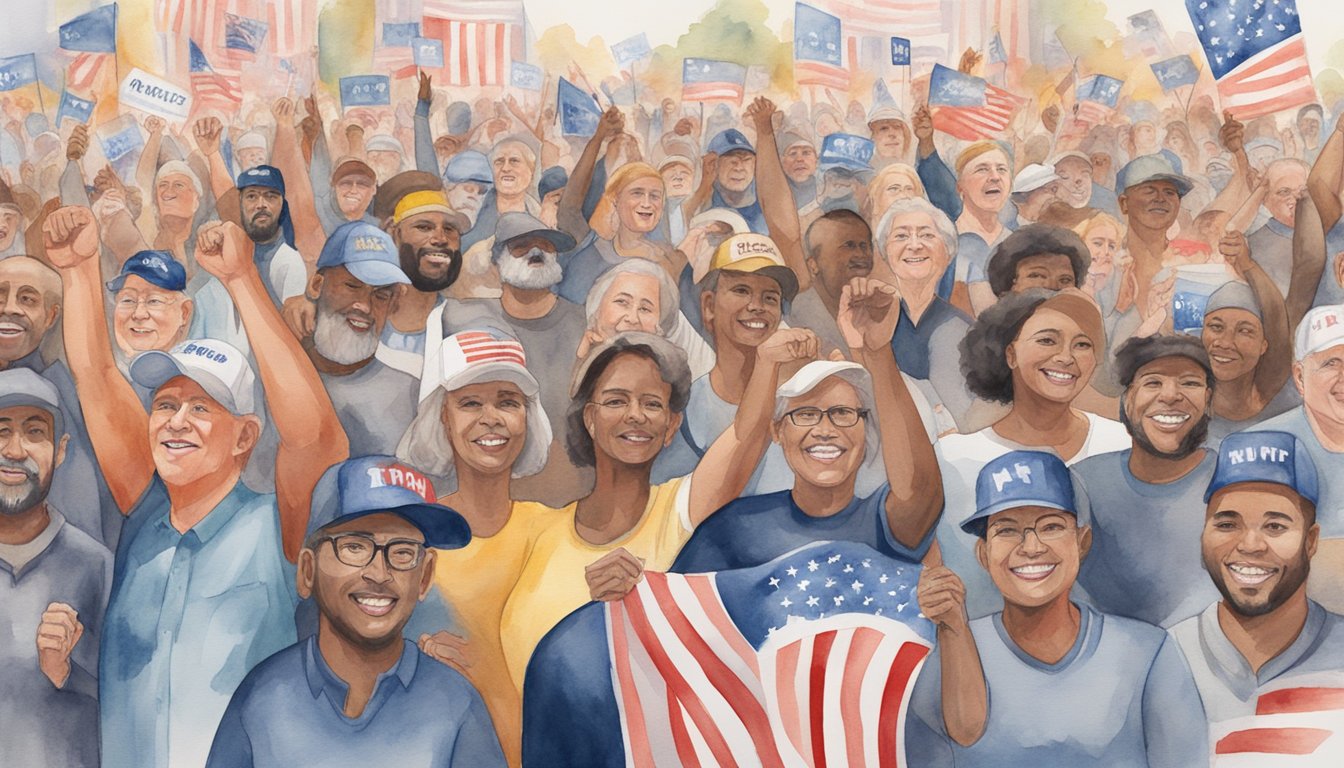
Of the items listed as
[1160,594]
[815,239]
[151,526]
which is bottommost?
[1160,594]

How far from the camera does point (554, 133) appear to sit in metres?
5.05

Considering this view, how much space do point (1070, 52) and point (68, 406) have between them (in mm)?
4116

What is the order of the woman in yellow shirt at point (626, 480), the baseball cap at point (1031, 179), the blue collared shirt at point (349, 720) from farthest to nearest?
the baseball cap at point (1031, 179) → the woman in yellow shirt at point (626, 480) → the blue collared shirt at point (349, 720)

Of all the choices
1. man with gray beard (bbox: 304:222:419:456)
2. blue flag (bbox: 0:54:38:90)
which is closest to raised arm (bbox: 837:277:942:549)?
man with gray beard (bbox: 304:222:419:456)

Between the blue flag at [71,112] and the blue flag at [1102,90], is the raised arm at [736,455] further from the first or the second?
the blue flag at [71,112]

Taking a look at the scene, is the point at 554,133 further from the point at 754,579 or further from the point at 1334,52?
the point at 1334,52

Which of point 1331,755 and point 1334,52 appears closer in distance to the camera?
point 1331,755

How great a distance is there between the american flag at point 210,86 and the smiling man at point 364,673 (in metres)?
1.58

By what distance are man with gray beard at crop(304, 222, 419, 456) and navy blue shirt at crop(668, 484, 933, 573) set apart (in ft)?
4.01

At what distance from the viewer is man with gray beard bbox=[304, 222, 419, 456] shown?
4.85 metres

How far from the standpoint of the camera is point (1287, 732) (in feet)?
15.7

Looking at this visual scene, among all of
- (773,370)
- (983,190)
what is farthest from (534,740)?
(983,190)

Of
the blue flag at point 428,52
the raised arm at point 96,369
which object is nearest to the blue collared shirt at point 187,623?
the raised arm at point 96,369

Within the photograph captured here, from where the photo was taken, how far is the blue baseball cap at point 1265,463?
4801 mm
